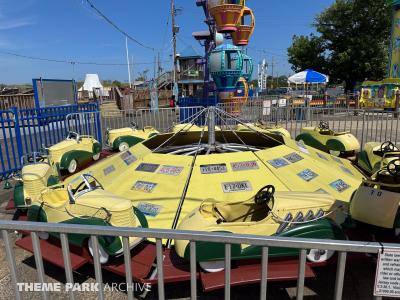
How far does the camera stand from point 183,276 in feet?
10.4

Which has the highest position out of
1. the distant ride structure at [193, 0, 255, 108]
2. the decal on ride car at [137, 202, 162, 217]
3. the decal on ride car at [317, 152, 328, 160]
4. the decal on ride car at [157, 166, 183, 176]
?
the distant ride structure at [193, 0, 255, 108]

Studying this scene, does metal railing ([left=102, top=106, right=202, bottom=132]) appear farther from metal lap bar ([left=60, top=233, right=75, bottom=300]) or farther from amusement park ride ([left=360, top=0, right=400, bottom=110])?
amusement park ride ([left=360, top=0, right=400, bottom=110])

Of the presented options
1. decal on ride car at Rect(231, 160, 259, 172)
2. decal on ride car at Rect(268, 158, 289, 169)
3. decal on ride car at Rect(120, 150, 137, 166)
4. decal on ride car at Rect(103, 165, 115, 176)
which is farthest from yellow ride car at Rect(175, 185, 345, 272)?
decal on ride car at Rect(103, 165, 115, 176)

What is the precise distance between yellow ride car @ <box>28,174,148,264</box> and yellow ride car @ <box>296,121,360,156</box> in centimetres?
573

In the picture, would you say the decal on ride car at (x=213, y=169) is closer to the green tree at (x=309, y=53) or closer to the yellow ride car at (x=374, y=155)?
the yellow ride car at (x=374, y=155)

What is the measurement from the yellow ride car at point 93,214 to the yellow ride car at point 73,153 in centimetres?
289

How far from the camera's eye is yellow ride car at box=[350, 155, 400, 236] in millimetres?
3443

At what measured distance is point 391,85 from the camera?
19.9m

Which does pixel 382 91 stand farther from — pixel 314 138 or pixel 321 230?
pixel 321 230

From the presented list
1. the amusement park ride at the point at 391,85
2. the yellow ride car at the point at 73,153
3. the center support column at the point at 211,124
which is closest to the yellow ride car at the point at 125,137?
the yellow ride car at the point at 73,153

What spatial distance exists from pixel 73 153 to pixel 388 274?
653cm

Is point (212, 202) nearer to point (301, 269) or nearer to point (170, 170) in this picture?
point (170, 170)

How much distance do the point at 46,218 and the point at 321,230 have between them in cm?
315

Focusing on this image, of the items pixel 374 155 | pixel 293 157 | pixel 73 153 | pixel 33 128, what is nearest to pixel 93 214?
pixel 293 157
